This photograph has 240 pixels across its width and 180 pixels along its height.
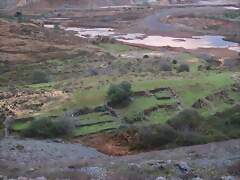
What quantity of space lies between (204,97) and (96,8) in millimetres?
69128

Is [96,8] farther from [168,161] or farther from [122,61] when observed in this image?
[168,161]

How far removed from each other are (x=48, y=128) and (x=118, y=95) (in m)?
5.56

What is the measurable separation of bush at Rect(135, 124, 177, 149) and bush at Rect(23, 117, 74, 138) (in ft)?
13.1

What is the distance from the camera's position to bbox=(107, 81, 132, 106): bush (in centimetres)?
3309

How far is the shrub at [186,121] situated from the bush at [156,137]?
0.89 meters

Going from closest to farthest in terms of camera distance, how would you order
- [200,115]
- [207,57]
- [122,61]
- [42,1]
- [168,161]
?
[168,161] < [200,115] < [122,61] < [207,57] < [42,1]

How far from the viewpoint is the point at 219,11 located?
97438mm

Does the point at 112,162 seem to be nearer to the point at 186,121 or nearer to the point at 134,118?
the point at 186,121

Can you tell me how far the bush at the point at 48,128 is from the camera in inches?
1149

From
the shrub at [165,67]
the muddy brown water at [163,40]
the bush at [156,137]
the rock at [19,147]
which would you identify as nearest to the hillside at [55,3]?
the muddy brown water at [163,40]

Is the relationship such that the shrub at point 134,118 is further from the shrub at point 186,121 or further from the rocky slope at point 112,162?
the rocky slope at point 112,162

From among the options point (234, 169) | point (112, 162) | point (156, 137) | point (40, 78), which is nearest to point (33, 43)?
point (40, 78)

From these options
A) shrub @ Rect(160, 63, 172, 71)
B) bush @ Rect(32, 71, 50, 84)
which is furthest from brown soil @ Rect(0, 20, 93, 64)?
shrub @ Rect(160, 63, 172, 71)

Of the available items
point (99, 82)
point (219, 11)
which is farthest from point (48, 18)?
point (99, 82)
